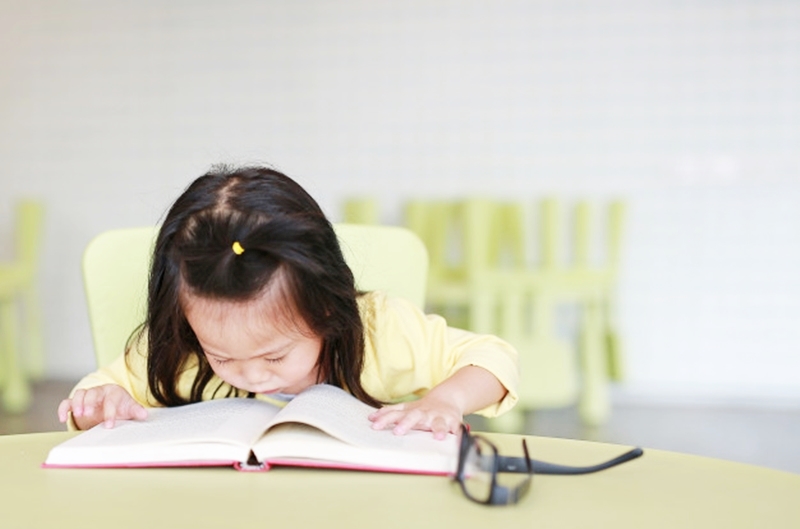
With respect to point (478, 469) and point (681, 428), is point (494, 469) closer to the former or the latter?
point (478, 469)

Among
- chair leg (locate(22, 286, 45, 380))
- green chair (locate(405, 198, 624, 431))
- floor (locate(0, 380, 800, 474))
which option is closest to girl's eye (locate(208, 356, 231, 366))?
floor (locate(0, 380, 800, 474))

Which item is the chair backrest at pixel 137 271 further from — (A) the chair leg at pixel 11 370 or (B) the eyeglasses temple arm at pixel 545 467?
(A) the chair leg at pixel 11 370

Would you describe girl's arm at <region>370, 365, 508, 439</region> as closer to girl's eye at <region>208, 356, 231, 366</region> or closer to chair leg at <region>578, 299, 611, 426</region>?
girl's eye at <region>208, 356, 231, 366</region>

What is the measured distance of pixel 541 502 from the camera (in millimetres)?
725

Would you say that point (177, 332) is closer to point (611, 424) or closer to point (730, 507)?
point (730, 507)

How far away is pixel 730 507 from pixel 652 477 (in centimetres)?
8

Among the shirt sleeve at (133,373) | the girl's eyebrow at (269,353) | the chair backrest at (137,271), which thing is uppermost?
the chair backrest at (137,271)

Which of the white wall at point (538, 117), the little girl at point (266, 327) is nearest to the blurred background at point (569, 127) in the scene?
the white wall at point (538, 117)

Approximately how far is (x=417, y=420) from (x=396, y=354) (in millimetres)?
309

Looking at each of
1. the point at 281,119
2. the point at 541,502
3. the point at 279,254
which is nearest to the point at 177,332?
the point at 279,254

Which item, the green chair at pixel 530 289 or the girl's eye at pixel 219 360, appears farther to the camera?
the green chair at pixel 530 289

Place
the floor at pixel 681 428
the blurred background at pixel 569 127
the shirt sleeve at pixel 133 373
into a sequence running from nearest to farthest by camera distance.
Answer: the shirt sleeve at pixel 133 373 → the floor at pixel 681 428 → the blurred background at pixel 569 127

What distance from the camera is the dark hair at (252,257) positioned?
0.99 metres

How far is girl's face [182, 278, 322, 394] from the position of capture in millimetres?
1016
